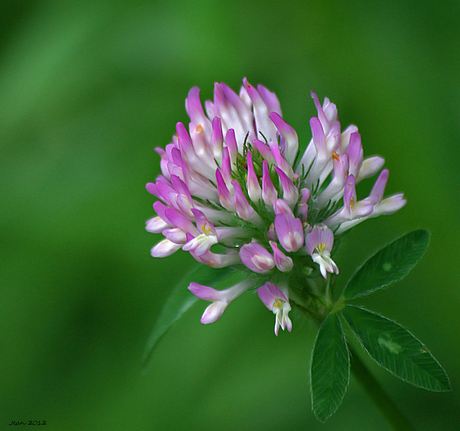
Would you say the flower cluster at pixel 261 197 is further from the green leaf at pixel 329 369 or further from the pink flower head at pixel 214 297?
the green leaf at pixel 329 369

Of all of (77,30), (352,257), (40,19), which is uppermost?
(40,19)

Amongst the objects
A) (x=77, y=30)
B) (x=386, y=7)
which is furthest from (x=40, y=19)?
(x=386, y=7)

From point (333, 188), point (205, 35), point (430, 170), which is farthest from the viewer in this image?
point (205, 35)

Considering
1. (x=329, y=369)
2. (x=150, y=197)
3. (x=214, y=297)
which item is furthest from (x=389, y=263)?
(x=150, y=197)

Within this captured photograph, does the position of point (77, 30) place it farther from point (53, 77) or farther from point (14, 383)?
point (14, 383)

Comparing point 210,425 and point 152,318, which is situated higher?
point 152,318

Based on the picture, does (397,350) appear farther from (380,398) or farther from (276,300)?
(276,300)

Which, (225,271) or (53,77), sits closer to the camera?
(225,271)

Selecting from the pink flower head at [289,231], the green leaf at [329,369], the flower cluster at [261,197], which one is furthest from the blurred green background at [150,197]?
the pink flower head at [289,231]
